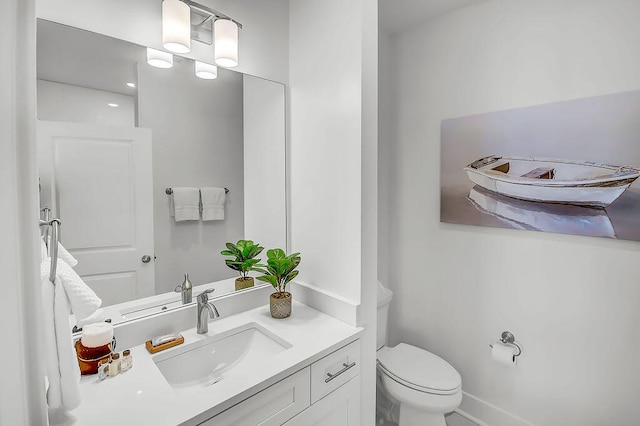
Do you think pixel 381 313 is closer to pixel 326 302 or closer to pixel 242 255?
pixel 326 302

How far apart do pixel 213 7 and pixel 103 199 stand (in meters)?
0.99

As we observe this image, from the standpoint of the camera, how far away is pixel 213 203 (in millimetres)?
1474

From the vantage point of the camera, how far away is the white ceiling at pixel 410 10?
180 cm

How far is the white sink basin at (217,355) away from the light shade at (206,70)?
1169 millimetres

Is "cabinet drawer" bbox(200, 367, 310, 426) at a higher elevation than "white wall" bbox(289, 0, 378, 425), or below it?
below

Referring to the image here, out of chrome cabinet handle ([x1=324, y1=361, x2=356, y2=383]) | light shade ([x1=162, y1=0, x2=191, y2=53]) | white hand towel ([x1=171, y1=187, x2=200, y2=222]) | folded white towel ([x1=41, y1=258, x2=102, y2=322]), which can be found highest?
light shade ([x1=162, y1=0, x2=191, y2=53])

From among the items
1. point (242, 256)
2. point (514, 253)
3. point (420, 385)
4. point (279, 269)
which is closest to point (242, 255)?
point (242, 256)

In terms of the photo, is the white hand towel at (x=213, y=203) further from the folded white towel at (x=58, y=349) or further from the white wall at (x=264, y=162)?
the folded white towel at (x=58, y=349)

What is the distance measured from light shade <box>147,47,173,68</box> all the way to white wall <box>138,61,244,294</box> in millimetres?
22

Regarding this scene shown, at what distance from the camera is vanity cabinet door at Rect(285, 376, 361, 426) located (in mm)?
1104

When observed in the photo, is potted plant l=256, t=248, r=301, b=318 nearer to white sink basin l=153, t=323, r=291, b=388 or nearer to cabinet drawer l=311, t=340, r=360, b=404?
white sink basin l=153, t=323, r=291, b=388

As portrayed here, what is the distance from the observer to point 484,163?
1.78 meters

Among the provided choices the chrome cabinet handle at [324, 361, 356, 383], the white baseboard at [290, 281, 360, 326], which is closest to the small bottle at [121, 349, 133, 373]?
the chrome cabinet handle at [324, 361, 356, 383]

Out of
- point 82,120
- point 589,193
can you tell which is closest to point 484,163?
point 589,193
